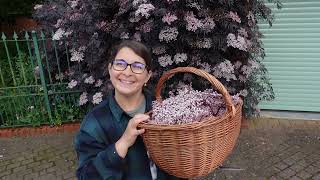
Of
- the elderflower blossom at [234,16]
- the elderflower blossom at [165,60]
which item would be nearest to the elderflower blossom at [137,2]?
the elderflower blossom at [165,60]

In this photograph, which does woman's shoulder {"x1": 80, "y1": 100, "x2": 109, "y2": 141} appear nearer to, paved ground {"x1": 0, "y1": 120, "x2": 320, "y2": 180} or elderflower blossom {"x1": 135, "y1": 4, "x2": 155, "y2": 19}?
elderflower blossom {"x1": 135, "y1": 4, "x2": 155, "y2": 19}

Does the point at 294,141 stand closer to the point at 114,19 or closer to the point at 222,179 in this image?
the point at 222,179

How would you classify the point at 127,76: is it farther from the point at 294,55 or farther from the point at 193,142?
the point at 294,55

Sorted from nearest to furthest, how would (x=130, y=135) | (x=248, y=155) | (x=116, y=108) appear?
(x=130, y=135) → (x=116, y=108) → (x=248, y=155)

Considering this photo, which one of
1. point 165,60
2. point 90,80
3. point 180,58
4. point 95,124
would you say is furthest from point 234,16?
point 95,124

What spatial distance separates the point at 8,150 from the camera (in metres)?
5.22

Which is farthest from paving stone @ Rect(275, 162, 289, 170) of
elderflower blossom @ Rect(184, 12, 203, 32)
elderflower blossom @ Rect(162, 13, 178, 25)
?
elderflower blossom @ Rect(162, 13, 178, 25)

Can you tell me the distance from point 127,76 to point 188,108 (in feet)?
1.05

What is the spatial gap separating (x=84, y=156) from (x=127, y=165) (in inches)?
8.5

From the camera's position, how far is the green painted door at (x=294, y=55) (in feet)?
18.0

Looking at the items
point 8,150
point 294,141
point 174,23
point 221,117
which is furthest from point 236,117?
point 8,150

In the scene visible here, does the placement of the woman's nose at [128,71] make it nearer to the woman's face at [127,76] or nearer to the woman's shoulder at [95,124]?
the woman's face at [127,76]

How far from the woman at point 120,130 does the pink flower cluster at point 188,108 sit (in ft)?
0.28

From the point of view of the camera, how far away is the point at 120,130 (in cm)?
190
